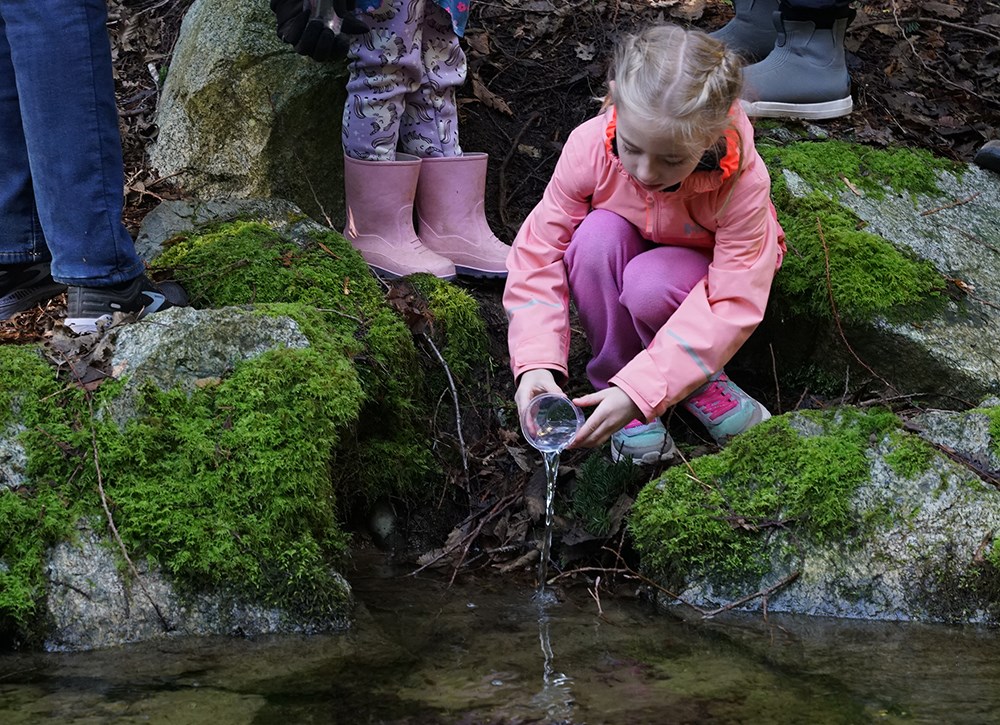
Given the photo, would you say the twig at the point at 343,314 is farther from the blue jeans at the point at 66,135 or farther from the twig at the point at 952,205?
the twig at the point at 952,205

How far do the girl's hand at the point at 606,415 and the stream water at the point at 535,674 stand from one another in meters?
0.48

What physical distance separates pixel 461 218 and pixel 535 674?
2239 millimetres

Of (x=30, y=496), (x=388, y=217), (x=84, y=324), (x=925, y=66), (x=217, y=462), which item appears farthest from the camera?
(x=925, y=66)

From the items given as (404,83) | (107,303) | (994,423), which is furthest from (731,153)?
(107,303)

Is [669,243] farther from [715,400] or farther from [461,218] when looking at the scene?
[461,218]

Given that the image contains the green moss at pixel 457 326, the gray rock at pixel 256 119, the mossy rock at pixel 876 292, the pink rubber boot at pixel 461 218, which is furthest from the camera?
the gray rock at pixel 256 119

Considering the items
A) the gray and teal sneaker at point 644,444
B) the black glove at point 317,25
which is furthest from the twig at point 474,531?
the black glove at point 317,25

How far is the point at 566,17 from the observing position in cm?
562

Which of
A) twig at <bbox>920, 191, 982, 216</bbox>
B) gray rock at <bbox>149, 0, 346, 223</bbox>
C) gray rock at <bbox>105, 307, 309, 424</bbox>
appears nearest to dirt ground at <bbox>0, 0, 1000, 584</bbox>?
gray rock at <bbox>149, 0, 346, 223</bbox>

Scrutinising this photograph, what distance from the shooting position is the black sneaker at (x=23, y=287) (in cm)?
338

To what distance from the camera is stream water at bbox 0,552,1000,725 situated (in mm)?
2172

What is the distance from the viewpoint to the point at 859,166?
13.7ft

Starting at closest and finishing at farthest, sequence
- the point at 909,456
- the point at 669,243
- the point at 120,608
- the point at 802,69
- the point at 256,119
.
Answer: the point at 120,608 < the point at 909,456 < the point at 669,243 < the point at 256,119 < the point at 802,69

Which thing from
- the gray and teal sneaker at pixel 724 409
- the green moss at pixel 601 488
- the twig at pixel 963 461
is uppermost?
the twig at pixel 963 461
